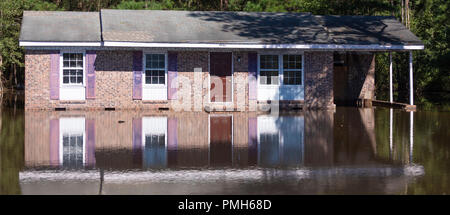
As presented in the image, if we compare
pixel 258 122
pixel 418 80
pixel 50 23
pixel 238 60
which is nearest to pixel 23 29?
pixel 50 23

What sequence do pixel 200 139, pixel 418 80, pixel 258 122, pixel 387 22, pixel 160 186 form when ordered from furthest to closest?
pixel 418 80, pixel 387 22, pixel 258 122, pixel 200 139, pixel 160 186

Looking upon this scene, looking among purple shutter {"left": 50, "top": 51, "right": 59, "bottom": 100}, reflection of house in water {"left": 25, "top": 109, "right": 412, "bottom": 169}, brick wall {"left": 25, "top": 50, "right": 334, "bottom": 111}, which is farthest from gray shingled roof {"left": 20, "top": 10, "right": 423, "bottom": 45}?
reflection of house in water {"left": 25, "top": 109, "right": 412, "bottom": 169}

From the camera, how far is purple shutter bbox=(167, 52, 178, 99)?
2384 cm

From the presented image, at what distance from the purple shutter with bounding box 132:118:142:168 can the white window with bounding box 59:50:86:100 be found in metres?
5.17

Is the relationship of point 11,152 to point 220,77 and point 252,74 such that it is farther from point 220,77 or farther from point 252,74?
point 252,74

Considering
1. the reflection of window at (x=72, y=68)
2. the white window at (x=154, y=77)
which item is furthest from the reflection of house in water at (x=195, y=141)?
the white window at (x=154, y=77)

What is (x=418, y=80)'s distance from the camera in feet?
121

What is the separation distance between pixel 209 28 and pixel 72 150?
44.8 ft

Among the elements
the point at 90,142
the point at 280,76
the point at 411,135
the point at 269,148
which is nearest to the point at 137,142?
the point at 90,142

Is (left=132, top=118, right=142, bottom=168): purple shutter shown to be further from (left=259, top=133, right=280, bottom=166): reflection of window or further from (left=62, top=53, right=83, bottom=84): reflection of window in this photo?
(left=62, top=53, right=83, bottom=84): reflection of window

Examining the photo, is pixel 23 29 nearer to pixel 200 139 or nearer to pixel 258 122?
pixel 258 122

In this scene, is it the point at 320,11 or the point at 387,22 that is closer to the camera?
the point at 387,22

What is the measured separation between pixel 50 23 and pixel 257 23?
28.8ft

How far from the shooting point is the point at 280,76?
81.2 ft
